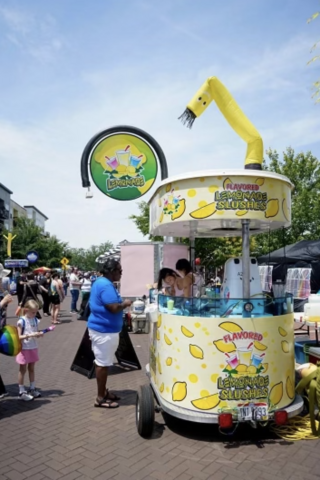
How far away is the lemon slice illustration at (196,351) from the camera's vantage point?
14.2ft

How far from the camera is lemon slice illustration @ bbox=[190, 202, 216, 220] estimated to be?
14.5ft

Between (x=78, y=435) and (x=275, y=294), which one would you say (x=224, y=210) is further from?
(x=78, y=435)

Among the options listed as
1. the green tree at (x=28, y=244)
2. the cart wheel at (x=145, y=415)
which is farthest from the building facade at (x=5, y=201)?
the cart wheel at (x=145, y=415)

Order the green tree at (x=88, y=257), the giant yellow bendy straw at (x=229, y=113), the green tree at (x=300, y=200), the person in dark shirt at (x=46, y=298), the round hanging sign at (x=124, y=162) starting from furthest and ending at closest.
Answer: the green tree at (x=88, y=257) < the green tree at (x=300, y=200) < the person in dark shirt at (x=46, y=298) < the round hanging sign at (x=124, y=162) < the giant yellow bendy straw at (x=229, y=113)

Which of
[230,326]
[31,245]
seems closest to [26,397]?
[230,326]

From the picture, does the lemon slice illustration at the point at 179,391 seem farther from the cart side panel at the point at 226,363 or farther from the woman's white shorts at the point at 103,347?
the woman's white shorts at the point at 103,347

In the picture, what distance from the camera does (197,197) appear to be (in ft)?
14.7

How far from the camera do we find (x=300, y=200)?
22.8 m

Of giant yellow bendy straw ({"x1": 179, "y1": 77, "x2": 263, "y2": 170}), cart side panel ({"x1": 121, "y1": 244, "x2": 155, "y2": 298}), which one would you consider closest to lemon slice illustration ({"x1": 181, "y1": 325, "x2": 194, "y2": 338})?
giant yellow bendy straw ({"x1": 179, "y1": 77, "x2": 263, "y2": 170})

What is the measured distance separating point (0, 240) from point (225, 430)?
42356 mm

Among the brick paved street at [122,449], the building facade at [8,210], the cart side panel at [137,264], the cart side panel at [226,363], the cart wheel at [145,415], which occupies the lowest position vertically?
the brick paved street at [122,449]

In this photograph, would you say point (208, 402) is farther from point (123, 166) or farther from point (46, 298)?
point (46, 298)

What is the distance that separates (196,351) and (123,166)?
600 cm

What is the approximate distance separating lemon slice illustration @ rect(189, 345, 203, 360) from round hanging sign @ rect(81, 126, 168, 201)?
5628 millimetres
